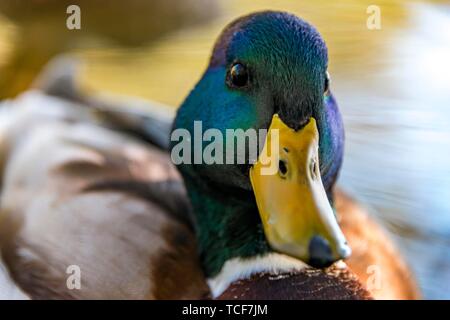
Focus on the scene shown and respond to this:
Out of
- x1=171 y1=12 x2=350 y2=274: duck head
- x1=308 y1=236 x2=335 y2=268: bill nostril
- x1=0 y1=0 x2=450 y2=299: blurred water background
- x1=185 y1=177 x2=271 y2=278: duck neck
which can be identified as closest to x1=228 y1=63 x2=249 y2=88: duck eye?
x1=171 y1=12 x2=350 y2=274: duck head

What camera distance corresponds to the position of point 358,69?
12.5 ft

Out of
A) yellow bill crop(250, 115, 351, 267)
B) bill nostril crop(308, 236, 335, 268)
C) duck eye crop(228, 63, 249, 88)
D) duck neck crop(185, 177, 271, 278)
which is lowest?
duck neck crop(185, 177, 271, 278)

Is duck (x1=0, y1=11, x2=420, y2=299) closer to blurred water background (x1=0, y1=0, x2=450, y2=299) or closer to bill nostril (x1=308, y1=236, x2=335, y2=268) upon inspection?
bill nostril (x1=308, y1=236, x2=335, y2=268)

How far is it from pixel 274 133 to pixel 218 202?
46 cm

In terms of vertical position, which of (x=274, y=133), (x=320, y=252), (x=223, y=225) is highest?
(x=274, y=133)

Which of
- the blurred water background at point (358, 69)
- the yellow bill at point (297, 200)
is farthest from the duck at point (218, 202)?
the blurred water background at point (358, 69)

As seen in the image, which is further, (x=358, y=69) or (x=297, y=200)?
(x=358, y=69)

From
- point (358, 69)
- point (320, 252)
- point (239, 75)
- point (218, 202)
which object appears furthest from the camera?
point (358, 69)

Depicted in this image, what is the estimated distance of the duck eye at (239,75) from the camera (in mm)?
2021

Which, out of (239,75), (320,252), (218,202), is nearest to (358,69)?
(218,202)

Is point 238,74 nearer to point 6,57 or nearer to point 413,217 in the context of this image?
point 413,217

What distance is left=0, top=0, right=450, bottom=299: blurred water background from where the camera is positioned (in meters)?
3.40

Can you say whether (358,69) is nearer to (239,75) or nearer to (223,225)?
(223,225)

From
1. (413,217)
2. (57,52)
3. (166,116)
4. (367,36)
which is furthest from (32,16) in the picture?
(413,217)
